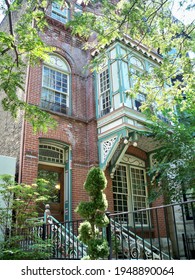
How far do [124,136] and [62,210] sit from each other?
11.4 feet

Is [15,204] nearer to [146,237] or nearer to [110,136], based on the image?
[110,136]

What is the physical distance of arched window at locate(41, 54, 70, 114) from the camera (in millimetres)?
9883

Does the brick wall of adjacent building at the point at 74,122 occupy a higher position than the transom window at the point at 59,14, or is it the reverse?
the transom window at the point at 59,14

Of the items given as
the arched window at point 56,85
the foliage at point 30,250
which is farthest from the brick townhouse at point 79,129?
the foliage at point 30,250

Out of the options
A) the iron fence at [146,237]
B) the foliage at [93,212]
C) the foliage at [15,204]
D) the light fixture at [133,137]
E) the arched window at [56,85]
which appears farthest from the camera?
the arched window at [56,85]

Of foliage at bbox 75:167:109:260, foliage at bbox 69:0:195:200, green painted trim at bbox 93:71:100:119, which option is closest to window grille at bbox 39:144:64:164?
green painted trim at bbox 93:71:100:119

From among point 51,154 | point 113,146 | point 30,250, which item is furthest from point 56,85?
point 30,250

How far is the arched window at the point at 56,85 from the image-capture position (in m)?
9.88

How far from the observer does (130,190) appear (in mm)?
10828

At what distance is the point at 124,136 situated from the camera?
8977mm

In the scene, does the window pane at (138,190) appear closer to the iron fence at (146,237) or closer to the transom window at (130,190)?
the transom window at (130,190)

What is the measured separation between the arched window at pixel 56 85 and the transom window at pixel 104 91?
4.68ft
